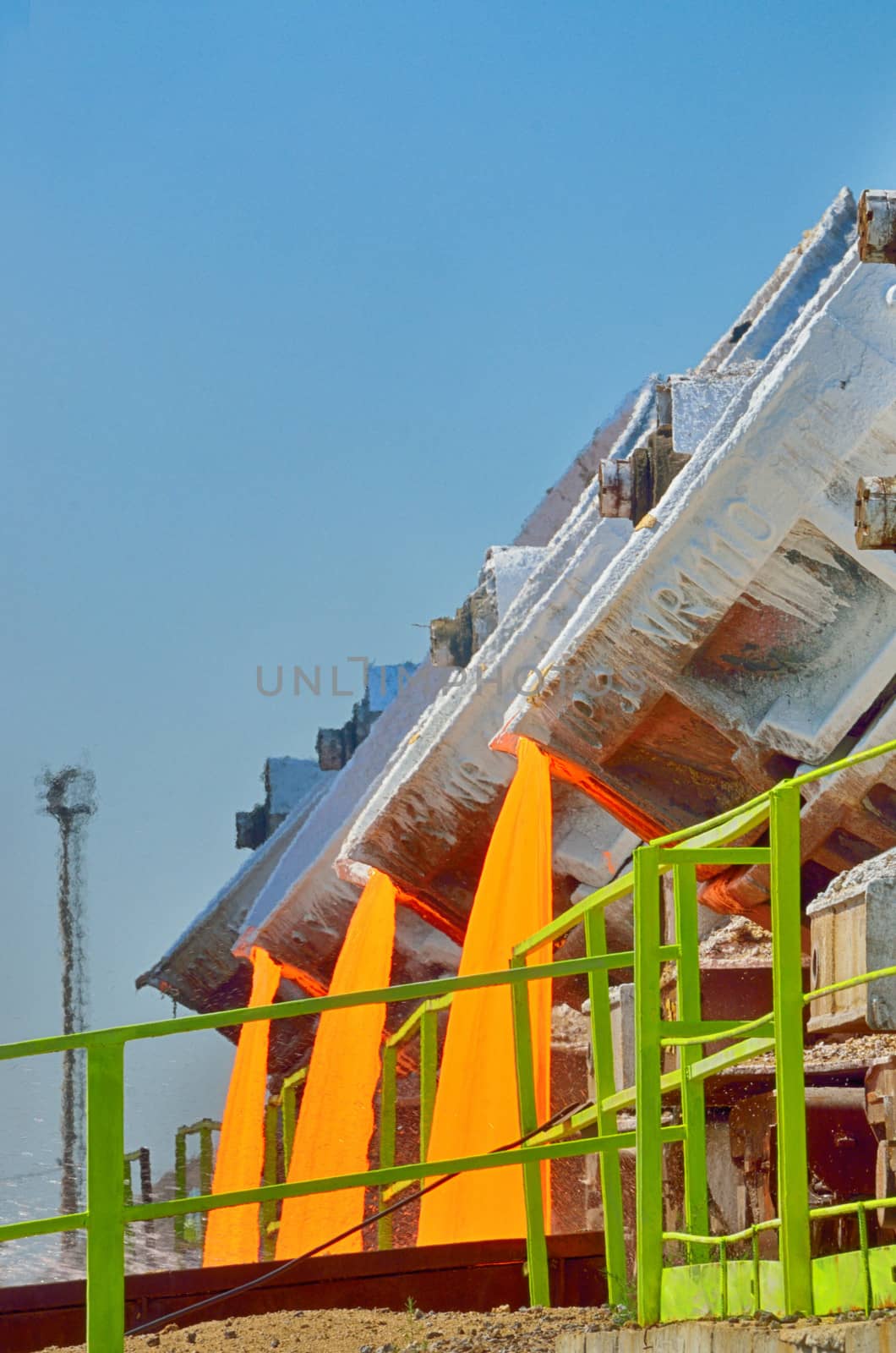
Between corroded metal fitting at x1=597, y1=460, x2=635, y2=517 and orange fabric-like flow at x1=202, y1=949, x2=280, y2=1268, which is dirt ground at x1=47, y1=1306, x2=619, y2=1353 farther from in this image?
orange fabric-like flow at x1=202, y1=949, x2=280, y2=1268

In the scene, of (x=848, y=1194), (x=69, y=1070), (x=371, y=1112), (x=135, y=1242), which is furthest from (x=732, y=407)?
(x=69, y=1070)

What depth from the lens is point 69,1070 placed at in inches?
1227

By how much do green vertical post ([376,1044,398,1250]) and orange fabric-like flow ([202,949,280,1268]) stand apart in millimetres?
8385

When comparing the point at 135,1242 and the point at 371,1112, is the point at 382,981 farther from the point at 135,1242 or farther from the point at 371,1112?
the point at 135,1242

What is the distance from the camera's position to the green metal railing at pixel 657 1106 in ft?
11.7

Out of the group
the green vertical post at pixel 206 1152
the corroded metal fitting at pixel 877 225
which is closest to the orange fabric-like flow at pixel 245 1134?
the green vertical post at pixel 206 1152

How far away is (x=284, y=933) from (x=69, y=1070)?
14.7m

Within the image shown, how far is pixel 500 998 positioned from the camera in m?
12.4

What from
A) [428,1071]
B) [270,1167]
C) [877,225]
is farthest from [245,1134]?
[877,225]

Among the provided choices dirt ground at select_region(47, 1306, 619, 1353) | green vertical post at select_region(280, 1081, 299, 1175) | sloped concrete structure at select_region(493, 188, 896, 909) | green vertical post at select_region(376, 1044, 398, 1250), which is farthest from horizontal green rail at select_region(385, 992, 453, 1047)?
green vertical post at select_region(280, 1081, 299, 1175)

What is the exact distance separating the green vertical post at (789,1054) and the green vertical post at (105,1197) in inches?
Answer: 64.7

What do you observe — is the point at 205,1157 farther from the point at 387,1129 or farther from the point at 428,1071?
the point at 428,1071

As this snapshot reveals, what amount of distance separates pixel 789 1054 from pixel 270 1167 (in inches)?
524

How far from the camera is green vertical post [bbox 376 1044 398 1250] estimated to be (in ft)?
28.9
